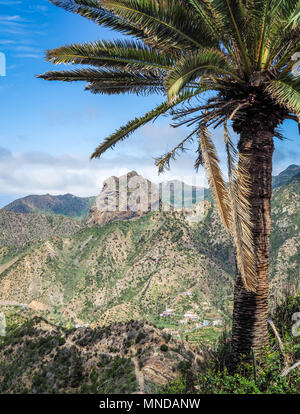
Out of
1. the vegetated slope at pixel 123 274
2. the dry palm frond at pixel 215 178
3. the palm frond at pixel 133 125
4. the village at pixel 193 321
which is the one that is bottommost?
the village at pixel 193 321

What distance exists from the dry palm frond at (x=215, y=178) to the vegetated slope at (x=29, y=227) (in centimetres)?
13692

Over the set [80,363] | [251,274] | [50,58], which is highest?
[50,58]

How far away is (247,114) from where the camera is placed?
6434 mm

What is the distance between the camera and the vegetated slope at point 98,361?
8188 mm

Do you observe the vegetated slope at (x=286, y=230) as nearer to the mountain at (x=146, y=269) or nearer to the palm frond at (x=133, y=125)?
the mountain at (x=146, y=269)

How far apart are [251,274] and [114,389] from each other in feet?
15.3

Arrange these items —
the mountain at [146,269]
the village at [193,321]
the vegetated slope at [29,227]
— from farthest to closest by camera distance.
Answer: the vegetated slope at [29,227] < the mountain at [146,269] < the village at [193,321]

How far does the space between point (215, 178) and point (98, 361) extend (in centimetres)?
785

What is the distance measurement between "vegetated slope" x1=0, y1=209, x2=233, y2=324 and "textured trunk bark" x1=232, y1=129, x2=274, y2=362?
58.0 m

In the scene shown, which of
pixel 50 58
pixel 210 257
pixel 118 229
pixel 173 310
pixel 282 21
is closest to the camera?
pixel 282 21

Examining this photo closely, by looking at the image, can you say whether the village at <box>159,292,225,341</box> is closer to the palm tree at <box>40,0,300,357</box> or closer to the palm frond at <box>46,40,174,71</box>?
the palm tree at <box>40,0,300,357</box>

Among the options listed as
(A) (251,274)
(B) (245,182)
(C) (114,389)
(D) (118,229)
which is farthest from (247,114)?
Result: (D) (118,229)

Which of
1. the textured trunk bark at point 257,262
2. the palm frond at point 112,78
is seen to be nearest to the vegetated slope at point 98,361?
the textured trunk bark at point 257,262

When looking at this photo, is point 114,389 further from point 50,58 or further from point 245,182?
point 50,58
